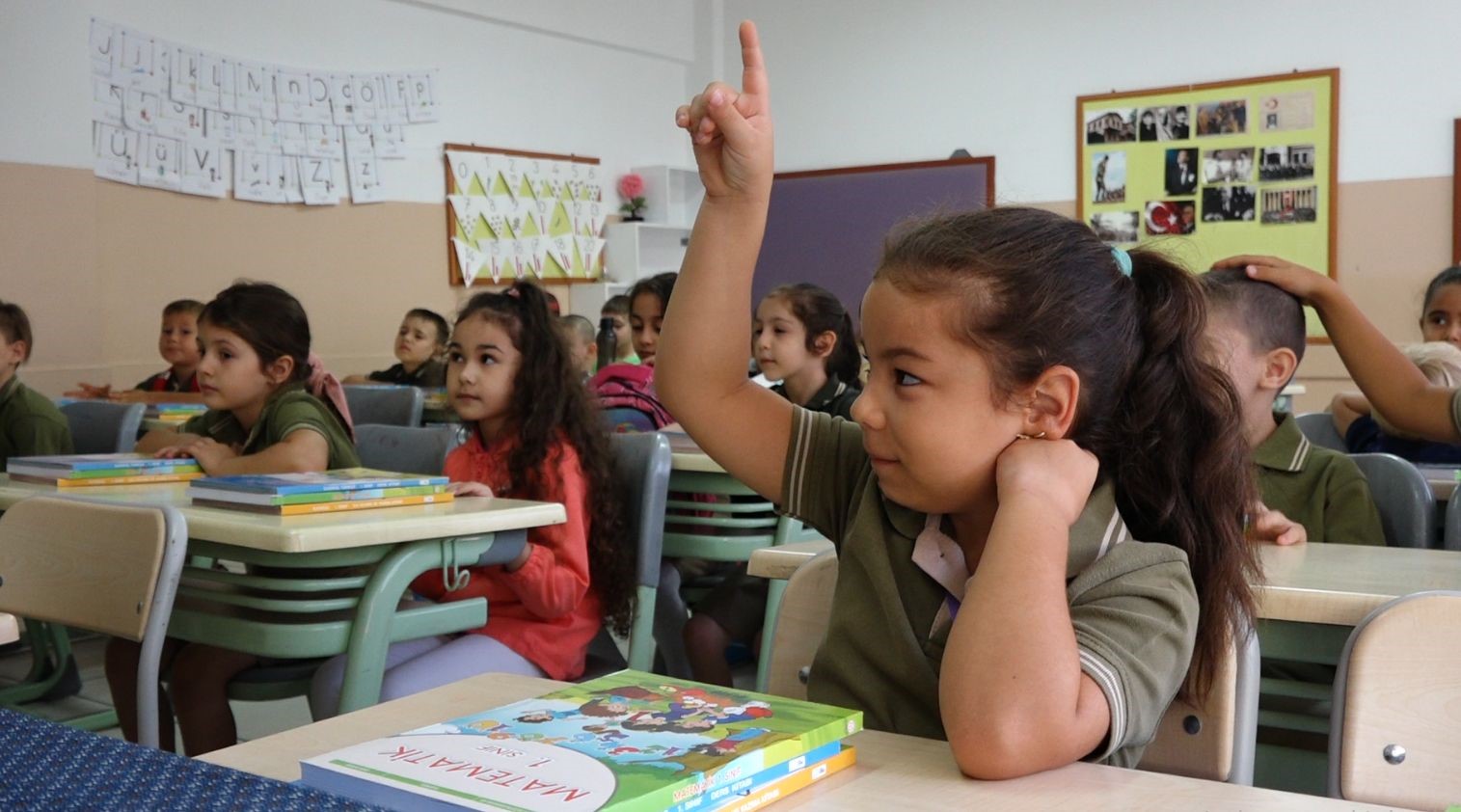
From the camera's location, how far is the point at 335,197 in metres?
6.35

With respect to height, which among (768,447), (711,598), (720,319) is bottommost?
(711,598)

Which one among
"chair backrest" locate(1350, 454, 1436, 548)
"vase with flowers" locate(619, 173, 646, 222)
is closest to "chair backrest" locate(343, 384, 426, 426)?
"chair backrest" locate(1350, 454, 1436, 548)

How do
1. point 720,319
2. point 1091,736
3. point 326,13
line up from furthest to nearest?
point 326,13, point 720,319, point 1091,736

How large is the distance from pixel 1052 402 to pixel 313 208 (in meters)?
5.75

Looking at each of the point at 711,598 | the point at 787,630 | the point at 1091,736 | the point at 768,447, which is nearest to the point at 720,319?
the point at 768,447

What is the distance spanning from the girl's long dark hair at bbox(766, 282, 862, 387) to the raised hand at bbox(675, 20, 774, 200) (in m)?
2.54

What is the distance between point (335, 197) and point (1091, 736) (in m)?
5.97

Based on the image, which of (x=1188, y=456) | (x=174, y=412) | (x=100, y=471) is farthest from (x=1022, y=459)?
(x=174, y=412)

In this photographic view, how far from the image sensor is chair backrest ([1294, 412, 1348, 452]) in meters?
2.93

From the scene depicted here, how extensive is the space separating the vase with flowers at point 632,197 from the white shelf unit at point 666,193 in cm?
7

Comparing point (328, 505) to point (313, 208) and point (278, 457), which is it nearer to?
point (278, 457)

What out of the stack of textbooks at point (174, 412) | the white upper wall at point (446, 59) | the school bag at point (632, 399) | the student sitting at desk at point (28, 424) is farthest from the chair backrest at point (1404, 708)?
the white upper wall at point (446, 59)

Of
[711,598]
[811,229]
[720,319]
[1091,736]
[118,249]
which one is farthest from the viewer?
[811,229]

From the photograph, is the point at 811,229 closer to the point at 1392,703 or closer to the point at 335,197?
the point at 335,197
